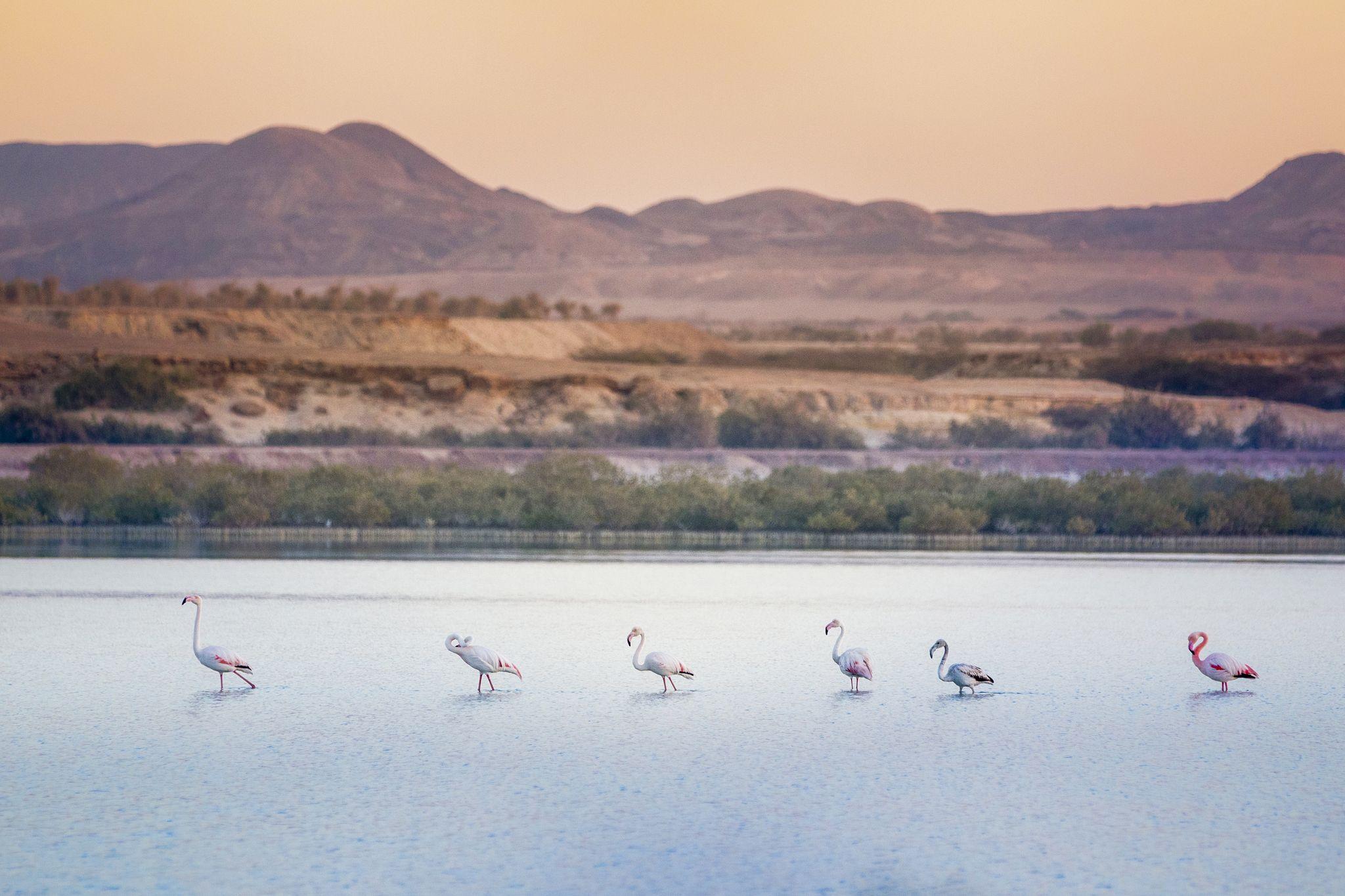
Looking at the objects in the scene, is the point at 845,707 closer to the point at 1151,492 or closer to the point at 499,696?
the point at 499,696

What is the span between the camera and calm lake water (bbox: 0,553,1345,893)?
9.95m

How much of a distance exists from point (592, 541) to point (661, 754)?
28552 millimetres

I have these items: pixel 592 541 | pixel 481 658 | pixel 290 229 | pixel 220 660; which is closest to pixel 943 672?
pixel 481 658

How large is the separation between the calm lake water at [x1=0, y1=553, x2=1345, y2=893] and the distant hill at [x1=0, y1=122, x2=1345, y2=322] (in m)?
93.9

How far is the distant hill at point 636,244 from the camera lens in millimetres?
117500

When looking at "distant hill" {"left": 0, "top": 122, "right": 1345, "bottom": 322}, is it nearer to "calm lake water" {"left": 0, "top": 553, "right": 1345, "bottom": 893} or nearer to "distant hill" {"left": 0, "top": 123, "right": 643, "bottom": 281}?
"distant hill" {"left": 0, "top": 123, "right": 643, "bottom": 281}

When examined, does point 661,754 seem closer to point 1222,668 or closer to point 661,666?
point 661,666

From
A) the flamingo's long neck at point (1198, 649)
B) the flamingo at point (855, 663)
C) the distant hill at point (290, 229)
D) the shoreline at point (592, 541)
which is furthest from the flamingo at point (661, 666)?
the distant hill at point (290, 229)

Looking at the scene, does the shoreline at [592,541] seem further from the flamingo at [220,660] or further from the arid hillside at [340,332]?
the arid hillside at [340,332]

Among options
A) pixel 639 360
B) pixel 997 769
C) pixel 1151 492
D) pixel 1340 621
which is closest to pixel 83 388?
pixel 639 360

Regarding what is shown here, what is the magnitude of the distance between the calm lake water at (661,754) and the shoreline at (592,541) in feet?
45.2

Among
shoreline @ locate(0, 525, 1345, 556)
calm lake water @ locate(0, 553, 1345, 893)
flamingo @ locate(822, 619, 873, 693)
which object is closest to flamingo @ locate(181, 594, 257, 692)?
calm lake water @ locate(0, 553, 1345, 893)

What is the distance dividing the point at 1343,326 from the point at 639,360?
36847 mm

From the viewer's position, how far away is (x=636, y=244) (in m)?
146
